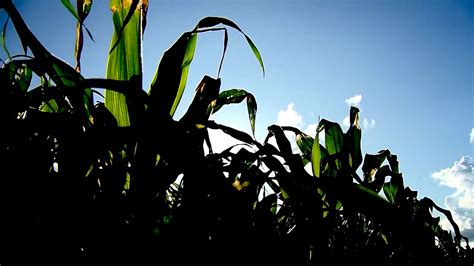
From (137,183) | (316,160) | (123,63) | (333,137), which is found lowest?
(137,183)

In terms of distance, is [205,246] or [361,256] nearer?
[205,246]

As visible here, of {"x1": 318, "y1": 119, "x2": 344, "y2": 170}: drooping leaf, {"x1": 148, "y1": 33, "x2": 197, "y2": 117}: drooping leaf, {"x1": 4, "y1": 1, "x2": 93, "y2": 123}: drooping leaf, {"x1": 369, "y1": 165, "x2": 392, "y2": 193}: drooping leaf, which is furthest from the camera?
{"x1": 369, "y1": 165, "x2": 392, "y2": 193}: drooping leaf

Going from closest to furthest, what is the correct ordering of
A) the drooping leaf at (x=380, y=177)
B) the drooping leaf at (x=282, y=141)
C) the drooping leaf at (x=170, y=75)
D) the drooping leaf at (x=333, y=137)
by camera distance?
the drooping leaf at (x=170, y=75) < the drooping leaf at (x=282, y=141) < the drooping leaf at (x=333, y=137) < the drooping leaf at (x=380, y=177)

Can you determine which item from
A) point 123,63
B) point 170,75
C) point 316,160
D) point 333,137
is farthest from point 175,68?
point 333,137

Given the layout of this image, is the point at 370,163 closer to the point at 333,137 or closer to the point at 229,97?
the point at 333,137

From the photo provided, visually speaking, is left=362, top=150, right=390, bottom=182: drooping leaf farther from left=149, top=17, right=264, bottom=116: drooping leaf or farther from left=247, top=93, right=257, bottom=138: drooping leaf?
left=149, top=17, right=264, bottom=116: drooping leaf

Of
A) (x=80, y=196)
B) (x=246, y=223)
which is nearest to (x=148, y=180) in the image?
(x=80, y=196)

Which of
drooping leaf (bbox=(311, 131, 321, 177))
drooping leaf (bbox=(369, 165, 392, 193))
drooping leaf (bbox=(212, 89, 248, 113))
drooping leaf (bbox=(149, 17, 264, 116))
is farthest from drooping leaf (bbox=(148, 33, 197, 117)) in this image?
drooping leaf (bbox=(369, 165, 392, 193))

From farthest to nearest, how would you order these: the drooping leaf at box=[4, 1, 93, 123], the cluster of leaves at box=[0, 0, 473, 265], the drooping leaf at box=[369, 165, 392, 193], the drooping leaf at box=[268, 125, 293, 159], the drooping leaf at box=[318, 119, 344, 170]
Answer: the drooping leaf at box=[369, 165, 392, 193] < the drooping leaf at box=[318, 119, 344, 170] < the drooping leaf at box=[268, 125, 293, 159] < the drooping leaf at box=[4, 1, 93, 123] < the cluster of leaves at box=[0, 0, 473, 265]

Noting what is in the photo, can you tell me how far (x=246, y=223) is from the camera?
62cm

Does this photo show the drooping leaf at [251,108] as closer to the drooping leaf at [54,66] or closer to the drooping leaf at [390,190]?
the drooping leaf at [54,66]

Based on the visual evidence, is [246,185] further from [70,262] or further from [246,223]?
[70,262]

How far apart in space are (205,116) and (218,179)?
312 millimetres

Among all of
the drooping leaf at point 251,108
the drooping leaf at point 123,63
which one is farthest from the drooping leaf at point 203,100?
the drooping leaf at point 251,108
